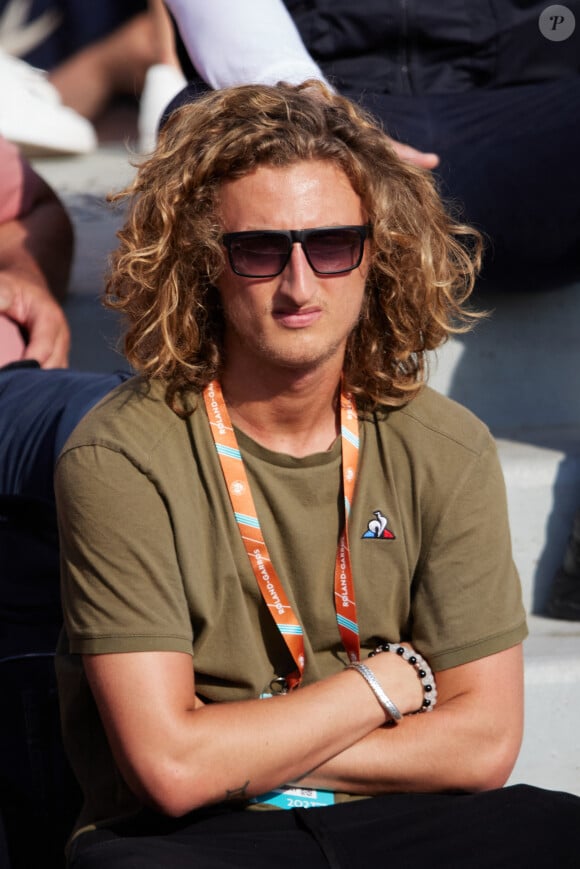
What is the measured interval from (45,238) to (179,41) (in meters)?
0.69

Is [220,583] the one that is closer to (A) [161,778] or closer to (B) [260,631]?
(B) [260,631]

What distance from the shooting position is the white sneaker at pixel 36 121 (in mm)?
4629

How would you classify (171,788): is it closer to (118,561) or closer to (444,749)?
(118,561)

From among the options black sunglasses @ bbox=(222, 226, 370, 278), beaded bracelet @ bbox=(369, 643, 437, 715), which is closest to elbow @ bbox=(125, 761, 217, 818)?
beaded bracelet @ bbox=(369, 643, 437, 715)

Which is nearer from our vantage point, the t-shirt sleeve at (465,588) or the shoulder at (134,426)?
the shoulder at (134,426)

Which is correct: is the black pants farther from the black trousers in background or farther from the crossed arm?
the black trousers in background

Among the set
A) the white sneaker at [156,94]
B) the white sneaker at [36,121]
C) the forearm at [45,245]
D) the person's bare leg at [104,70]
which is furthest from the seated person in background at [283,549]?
the person's bare leg at [104,70]

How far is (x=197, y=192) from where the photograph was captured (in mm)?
1936

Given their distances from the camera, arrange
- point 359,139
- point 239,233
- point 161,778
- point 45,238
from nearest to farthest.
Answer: point 161,778
point 239,233
point 359,139
point 45,238

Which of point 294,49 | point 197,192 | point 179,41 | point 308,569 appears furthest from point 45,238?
point 308,569

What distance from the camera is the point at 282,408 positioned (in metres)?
1.98

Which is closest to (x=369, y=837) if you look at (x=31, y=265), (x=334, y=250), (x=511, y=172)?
(x=334, y=250)

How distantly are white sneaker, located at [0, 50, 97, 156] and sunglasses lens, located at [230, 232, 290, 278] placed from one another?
9.81ft

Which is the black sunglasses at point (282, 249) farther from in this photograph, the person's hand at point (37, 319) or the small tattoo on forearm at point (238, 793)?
the person's hand at point (37, 319)
